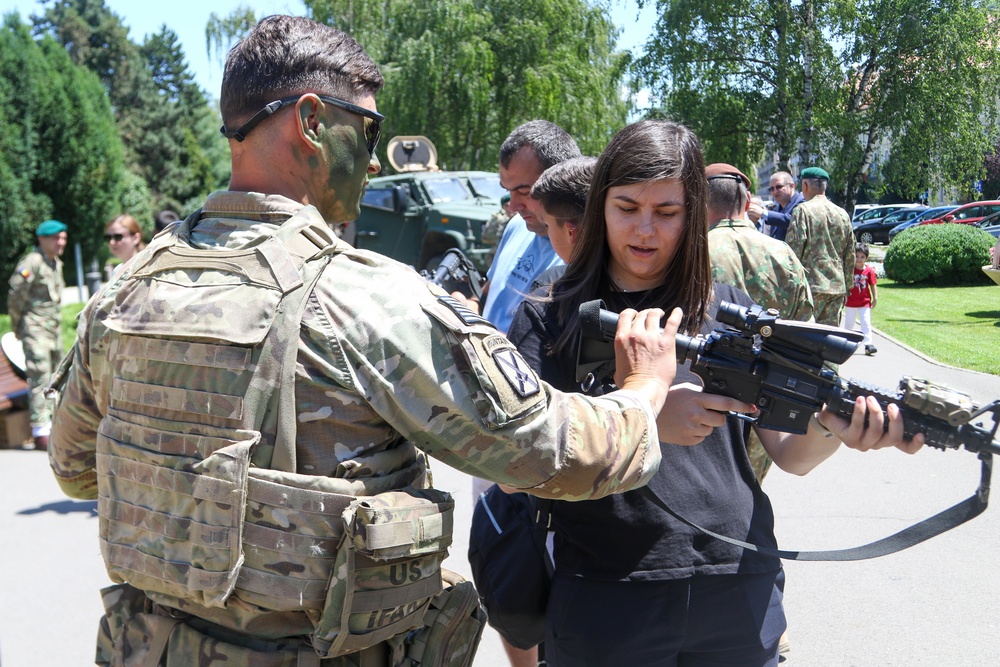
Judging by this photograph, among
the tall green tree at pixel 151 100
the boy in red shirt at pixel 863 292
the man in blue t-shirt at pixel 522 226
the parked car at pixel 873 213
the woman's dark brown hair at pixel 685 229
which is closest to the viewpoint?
the woman's dark brown hair at pixel 685 229

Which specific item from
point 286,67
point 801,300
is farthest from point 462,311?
point 801,300

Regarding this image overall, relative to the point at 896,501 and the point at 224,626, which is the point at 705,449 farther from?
the point at 896,501

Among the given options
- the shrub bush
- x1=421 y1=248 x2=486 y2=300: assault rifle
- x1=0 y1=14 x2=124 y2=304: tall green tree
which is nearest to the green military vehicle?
the shrub bush

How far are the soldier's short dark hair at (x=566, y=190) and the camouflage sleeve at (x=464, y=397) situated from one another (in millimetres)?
1458

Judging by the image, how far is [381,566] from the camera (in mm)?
1562

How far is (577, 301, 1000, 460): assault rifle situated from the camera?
1.71 m

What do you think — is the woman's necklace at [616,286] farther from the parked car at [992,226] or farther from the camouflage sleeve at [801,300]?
the parked car at [992,226]

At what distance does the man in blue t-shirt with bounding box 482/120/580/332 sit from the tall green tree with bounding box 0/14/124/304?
58.9 feet

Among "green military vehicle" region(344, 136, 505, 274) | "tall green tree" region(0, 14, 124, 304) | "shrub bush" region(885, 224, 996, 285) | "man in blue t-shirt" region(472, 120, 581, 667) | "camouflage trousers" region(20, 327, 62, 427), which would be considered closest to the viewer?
"man in blue t-shirt" region(472, 120, 581, 667)

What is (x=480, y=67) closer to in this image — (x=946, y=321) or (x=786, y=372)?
(x=946, y=321)

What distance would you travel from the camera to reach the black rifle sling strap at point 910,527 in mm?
1834

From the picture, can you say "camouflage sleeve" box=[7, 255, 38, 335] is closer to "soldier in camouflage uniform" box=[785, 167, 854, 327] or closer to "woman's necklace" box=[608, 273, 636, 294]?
"soldier in camouflage uniform" box=[785, 167, 854, 327]

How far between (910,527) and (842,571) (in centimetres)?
288

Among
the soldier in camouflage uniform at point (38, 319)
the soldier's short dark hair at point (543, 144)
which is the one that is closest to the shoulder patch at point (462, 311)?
the soldier's short dark hair at point (543, 144)
